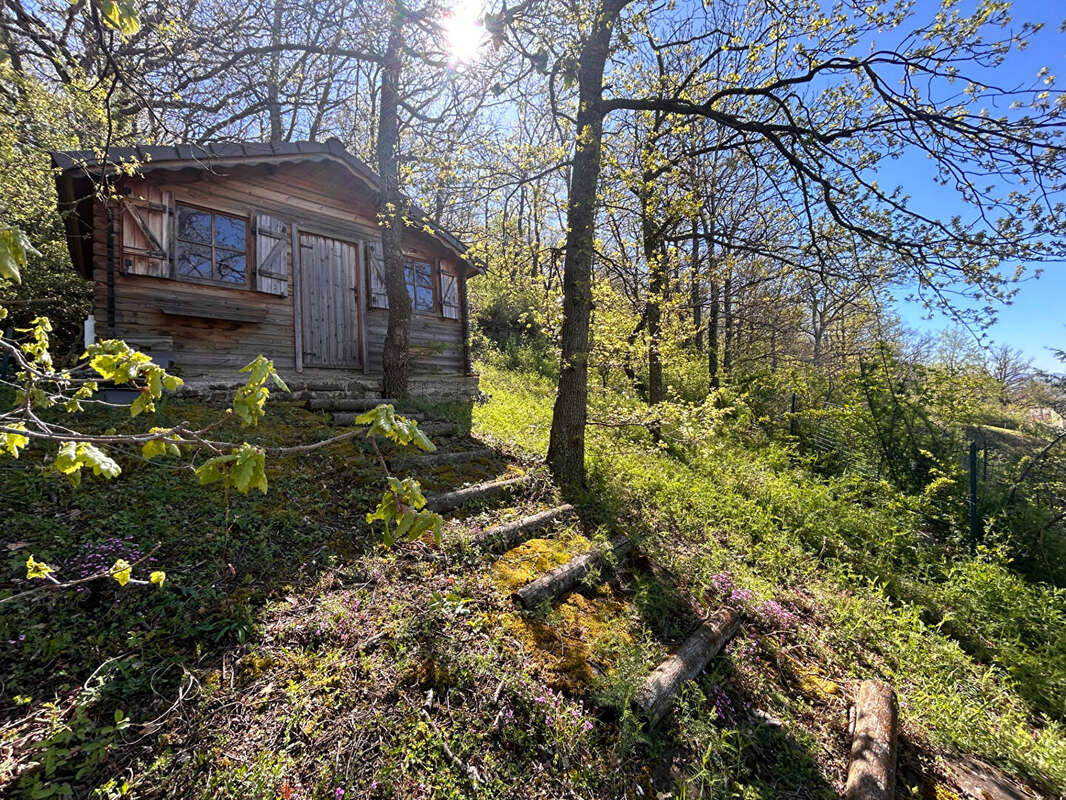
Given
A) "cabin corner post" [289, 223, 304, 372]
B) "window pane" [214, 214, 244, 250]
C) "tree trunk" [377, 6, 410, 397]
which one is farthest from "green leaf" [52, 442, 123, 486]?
"window pane" [214, 214, 244, 250]

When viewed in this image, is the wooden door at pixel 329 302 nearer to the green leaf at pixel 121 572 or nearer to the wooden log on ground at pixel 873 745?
the green leaf at pixel 121 572

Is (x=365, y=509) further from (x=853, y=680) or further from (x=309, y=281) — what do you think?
(x=309, y=281)

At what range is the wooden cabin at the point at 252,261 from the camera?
234 inches

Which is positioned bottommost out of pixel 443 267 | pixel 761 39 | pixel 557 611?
pixel 557 611

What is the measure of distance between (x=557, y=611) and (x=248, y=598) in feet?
6.64

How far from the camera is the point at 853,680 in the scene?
3.32 m

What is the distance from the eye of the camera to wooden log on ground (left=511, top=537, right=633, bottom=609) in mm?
3094

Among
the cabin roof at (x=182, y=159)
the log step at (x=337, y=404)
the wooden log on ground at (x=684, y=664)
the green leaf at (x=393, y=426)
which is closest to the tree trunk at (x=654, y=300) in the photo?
the cabin roof at (x=182, y=159)

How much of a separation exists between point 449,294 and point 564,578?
7.76 metres

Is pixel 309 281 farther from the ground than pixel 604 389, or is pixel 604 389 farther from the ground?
pixel 309 281

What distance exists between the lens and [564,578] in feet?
11.1

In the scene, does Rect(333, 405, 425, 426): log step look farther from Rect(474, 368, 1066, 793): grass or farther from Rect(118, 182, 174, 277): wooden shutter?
Rect(118, 182, 174, 277): wooden shutter

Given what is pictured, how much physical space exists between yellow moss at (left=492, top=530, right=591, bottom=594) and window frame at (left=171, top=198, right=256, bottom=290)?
→ 6475 mm

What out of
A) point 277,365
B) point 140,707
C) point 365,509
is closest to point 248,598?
point 140,707
